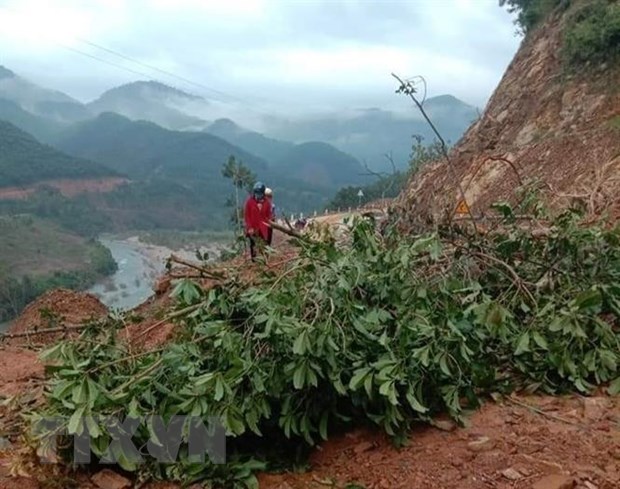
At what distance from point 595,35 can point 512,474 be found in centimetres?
1160

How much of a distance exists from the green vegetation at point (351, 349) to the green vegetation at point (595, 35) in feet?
32.7

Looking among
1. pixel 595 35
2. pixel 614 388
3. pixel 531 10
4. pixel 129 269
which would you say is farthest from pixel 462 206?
pixel 129 269

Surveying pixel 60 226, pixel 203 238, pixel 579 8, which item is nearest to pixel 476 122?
pixel 579 8

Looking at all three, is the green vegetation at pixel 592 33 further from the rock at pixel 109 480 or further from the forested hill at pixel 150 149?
the forested hill at pixel 150 149

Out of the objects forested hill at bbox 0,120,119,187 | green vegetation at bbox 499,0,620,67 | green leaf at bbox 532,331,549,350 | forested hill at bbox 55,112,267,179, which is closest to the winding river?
green vegetation at bbox 499,0,620,67

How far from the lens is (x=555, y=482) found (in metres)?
2.42

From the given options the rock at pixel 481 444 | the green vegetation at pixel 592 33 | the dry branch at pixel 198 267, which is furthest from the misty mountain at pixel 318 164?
the rock at pixel 481 444

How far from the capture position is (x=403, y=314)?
301 centimetres

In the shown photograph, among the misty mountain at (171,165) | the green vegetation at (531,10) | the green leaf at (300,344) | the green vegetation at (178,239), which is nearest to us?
the green leaf at (300,344)

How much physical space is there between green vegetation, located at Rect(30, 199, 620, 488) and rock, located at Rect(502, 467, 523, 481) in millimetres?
395

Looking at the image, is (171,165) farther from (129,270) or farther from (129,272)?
(129,272)

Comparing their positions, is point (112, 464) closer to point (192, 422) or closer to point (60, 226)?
point (192, 422)

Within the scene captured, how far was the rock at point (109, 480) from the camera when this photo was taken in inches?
107

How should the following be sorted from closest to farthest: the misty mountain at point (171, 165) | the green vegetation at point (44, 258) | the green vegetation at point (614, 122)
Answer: the green vegetation at point (614, 122), the green vegetation at point (44, 258), the misty mountain at point (171, 165)
